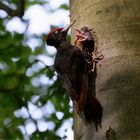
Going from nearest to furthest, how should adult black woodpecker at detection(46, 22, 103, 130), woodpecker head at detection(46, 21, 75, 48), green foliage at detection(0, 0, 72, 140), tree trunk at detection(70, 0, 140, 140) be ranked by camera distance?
tree trunk at detection(70, 0, 140, 140) < adult black woodpecker at detection(46, 22, 103, 130) < woodpecker head at detection(46, 21, 75, 48) < green foliage at detection(0, 0, 72, 140)

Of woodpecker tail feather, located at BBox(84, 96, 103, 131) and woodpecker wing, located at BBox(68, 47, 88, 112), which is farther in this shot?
woodpecker wing, located at BBox(68, 47, 88, 112)

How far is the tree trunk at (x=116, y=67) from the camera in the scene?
2.22 meters

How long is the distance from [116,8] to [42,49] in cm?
512

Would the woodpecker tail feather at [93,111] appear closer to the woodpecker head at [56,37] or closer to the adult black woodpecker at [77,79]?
the adult black woodpecker at [77,79]

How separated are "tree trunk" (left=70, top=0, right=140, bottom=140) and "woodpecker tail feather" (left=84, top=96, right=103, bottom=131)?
1.0 inches

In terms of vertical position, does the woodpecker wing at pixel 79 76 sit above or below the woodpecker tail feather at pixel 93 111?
above

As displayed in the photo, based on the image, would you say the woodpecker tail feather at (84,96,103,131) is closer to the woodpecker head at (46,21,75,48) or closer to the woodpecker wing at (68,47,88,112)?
the woodpecker wing at (68,47,88,112)

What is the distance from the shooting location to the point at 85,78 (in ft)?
8.49

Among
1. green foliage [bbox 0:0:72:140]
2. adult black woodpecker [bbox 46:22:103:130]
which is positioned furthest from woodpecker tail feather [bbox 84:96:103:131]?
green foliage [bbox 0:0:72:140]

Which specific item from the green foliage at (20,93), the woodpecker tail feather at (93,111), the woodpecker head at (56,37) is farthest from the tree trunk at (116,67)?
the green foliage at (20,93)

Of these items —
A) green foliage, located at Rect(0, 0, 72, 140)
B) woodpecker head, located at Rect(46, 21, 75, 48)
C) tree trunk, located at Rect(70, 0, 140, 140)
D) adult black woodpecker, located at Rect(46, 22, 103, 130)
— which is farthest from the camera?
green foliage, located at Rect(0, 0, 72, 140)

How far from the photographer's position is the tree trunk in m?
2.22

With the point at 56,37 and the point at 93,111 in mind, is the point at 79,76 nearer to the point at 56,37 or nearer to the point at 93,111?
the point at 93,111

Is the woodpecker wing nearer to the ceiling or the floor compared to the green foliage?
nearer to the ceiling
